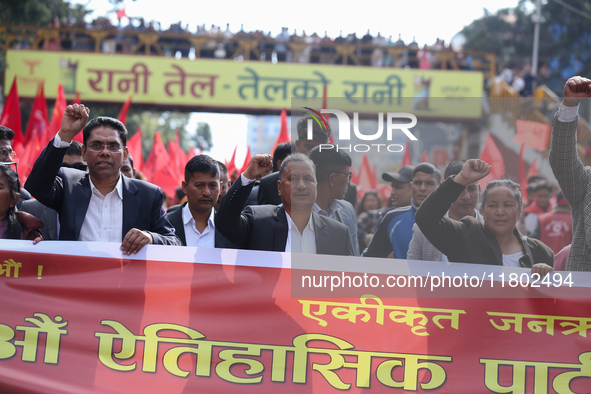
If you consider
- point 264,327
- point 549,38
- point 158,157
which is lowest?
point 264,327

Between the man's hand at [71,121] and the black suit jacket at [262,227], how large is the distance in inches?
27.9

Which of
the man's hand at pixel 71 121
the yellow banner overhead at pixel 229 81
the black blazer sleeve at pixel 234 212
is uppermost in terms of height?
the yellow banner overhead at pixel 229 81

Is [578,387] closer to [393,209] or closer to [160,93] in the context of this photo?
[393,209]

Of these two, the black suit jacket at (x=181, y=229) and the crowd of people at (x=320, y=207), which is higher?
the crowd of people at (x=320, y=207)

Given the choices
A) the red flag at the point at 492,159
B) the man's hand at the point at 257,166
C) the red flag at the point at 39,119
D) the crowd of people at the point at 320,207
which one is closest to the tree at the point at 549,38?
the red flag at the point at 39,119

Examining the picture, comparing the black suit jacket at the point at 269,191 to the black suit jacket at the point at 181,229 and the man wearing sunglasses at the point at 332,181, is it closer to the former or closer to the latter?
the black suit jacket at the point at 181,229

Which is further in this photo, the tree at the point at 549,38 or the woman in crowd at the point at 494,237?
the tree at the point at 549,38

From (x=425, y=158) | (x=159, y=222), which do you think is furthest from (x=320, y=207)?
(x=159, y=222)

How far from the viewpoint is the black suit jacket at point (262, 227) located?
2.66m

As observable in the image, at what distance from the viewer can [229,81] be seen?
51.3ft

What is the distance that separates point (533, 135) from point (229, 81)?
12.5 meters

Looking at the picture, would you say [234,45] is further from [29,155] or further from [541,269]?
[541,269]

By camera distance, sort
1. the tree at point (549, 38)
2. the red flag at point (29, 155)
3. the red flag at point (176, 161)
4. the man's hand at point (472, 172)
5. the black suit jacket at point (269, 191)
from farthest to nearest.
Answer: the tree at point (549, 38) → the red flag at point (176, 161) → the red flag at point (29, 155) → the black suit jacket at point (269, 191) → the man's hand at point (472, 172)

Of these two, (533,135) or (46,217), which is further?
(533,135)
